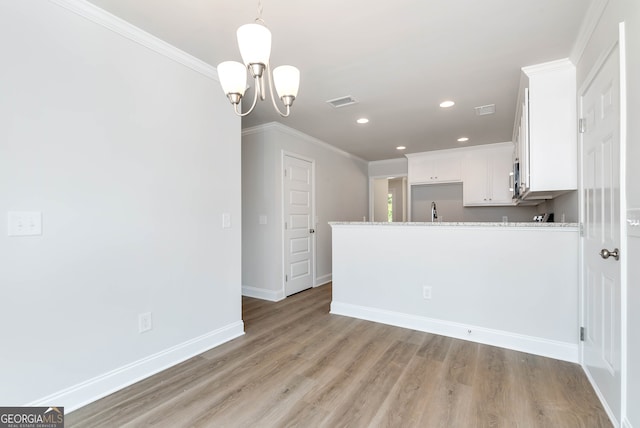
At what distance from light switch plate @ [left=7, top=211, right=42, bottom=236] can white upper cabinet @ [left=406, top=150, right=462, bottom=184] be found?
17.8 feet

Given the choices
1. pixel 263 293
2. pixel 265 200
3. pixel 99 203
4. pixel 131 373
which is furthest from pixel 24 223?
pixel 263 293

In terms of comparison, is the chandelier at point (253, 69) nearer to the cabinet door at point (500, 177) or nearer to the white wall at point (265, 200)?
the white wall at point (265, 200)

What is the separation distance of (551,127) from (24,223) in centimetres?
364

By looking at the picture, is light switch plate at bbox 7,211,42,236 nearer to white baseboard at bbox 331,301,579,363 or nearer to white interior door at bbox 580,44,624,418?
white baseboard at bbox 331,301,579,363

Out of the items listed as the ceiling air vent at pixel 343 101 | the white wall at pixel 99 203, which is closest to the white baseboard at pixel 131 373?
the white wall at pixel 99 203

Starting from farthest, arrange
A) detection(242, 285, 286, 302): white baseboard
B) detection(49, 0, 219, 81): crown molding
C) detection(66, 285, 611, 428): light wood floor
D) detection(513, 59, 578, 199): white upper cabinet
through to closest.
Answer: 1. detection(242, 285, 286, 302): white baseboard
2. detection(513, 59, 578, 199): white upper cabinet
3. detection(49, 0, 219, 81): crown molding
4. detection(66, 285, 611, 428): light wood floor

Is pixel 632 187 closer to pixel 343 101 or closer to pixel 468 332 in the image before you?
pixel 468 332

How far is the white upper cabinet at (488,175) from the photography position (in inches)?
198

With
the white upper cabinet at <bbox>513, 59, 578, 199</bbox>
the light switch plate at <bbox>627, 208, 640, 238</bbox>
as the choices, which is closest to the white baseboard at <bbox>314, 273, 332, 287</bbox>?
the white upper cabinet at <bbox>513, 59, 578, 199</bbox>

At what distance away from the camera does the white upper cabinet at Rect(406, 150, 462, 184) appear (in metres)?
5.45

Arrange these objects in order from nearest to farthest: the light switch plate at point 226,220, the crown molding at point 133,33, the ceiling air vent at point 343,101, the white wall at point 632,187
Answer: the white wall at point 632,187 → the crown molding at point 133,33 → the light switch plate at point 226,220 → the ceiling air vent at point 343,101

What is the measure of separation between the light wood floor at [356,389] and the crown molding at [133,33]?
237cm

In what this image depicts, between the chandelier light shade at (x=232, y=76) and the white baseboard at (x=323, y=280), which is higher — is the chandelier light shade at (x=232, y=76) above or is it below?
above

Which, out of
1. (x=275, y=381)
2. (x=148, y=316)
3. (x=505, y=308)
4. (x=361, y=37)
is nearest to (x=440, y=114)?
(x=361, y=37)
